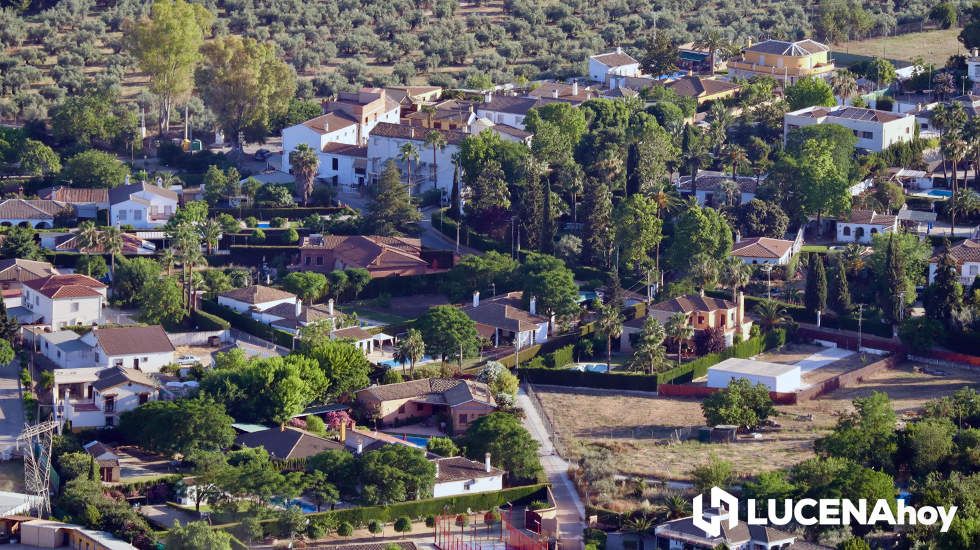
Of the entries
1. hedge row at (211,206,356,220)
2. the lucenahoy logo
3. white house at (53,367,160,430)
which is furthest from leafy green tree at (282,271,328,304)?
the lucenahoy logo

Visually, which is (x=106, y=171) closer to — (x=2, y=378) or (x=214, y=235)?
(x=214, y=235)

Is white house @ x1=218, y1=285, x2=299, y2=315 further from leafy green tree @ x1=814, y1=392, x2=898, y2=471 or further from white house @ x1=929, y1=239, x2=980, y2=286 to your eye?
white house @ x1=929, y1=239, x2=980, y2=286

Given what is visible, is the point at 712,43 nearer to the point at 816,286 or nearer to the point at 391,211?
the point at 391,211

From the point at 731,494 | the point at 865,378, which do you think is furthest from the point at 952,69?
the point at 731,494

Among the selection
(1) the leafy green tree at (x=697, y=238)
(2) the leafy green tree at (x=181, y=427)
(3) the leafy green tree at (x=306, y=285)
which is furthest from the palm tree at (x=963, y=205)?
(2) the leafy green tree at (x=181, y=427)

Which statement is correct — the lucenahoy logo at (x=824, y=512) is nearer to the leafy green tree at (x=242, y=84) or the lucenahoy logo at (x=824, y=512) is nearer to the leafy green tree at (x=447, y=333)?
the leafy green tree at (x=447, y=333)

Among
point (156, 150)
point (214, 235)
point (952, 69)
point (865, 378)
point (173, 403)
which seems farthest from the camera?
point (952, 69)
